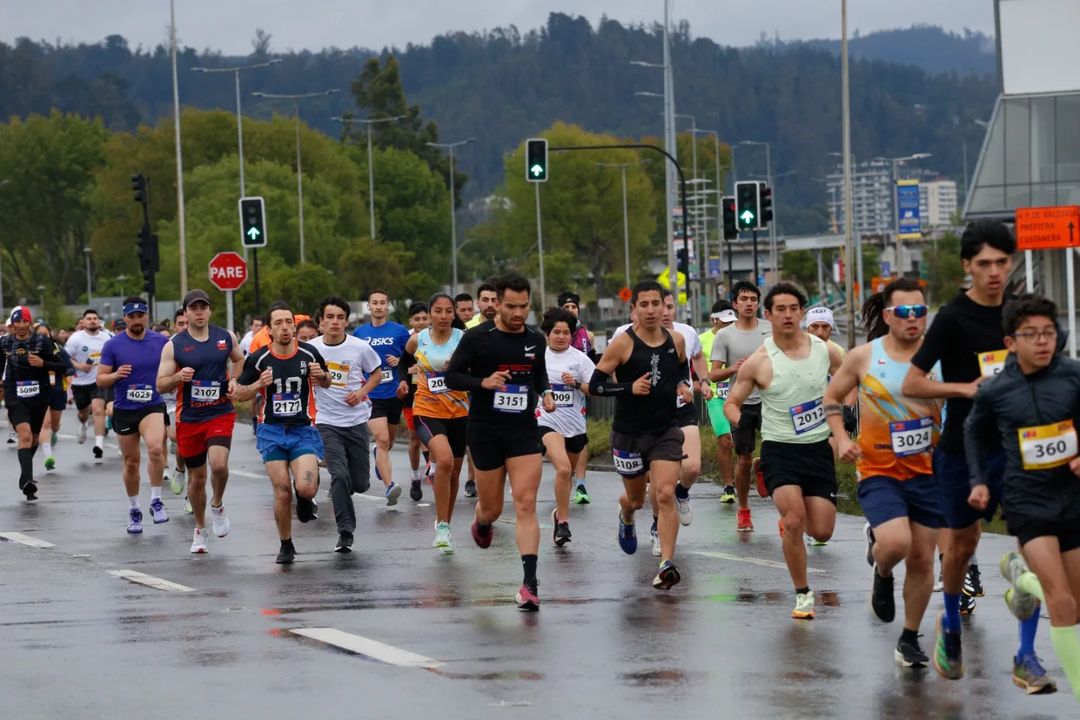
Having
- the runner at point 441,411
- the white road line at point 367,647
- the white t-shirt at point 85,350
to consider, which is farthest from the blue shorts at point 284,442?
the white t-shirt at point 85,350

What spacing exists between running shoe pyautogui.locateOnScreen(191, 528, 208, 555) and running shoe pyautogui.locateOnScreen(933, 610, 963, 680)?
7440mm

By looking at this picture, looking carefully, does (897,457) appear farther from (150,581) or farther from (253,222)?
(253,222)

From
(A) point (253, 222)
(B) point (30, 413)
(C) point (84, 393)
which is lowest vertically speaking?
(C) point (84, 393)

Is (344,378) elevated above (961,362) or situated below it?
below

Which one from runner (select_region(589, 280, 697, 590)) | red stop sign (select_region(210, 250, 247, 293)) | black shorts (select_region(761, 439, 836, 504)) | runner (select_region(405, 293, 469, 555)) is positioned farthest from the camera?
red stop sign (select_region(210, 250, 247, 293))

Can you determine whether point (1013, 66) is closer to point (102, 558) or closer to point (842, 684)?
point (102, 558)

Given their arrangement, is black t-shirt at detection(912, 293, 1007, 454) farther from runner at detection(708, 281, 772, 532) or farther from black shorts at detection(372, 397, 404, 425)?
black shorts at detection(372, 397, 404, 425)

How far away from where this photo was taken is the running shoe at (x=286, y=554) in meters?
14.1

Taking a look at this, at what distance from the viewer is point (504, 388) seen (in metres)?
12.0

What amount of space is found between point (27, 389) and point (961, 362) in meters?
14.9

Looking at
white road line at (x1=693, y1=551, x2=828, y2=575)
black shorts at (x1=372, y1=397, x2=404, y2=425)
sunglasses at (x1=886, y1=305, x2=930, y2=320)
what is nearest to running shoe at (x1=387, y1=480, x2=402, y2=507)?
black shorts at (x1=372, y1=397, x2=404, y2=425)

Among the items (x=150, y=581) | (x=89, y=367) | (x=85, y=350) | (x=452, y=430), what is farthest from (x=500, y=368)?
(x=85, y=350)

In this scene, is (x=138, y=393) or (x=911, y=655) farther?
(x=138, y=393)

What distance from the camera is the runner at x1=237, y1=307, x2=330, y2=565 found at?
14.1 metres
